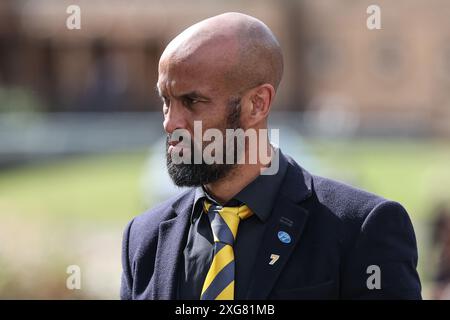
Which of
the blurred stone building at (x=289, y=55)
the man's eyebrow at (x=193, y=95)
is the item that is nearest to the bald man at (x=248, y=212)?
the man's eyebrow at (x=193, y=95)

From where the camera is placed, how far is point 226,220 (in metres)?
3.30

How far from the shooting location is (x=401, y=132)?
113 feet

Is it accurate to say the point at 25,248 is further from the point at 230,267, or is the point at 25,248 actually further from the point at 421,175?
the point at 421,175

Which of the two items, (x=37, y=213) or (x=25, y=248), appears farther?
(x=37, y=213)

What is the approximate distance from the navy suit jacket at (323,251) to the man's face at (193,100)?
33 centimetres

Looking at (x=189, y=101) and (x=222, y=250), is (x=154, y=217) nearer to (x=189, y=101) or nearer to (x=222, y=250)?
(x=222, y=250)

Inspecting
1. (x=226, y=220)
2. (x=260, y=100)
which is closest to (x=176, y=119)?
(x=260, y=100)

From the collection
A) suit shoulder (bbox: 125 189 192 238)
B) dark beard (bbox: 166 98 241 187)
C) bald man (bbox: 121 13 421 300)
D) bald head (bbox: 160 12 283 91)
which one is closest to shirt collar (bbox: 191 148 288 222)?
bald man (bbox: 121 13 421 300)

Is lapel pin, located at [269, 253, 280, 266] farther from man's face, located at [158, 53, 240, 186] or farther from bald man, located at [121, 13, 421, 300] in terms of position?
man's face, located at [158, 53, 240, 186]

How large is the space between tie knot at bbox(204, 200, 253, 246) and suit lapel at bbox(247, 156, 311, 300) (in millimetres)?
108

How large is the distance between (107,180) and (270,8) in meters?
19.3

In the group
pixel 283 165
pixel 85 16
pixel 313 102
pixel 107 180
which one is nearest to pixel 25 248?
pixel 283 165

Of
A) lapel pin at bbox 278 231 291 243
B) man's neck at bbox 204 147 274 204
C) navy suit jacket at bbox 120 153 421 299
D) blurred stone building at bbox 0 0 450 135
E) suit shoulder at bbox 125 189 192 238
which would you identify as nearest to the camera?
navy suit jacket at bbox 120 153 421 299

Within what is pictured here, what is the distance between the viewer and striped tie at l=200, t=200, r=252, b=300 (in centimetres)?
315
